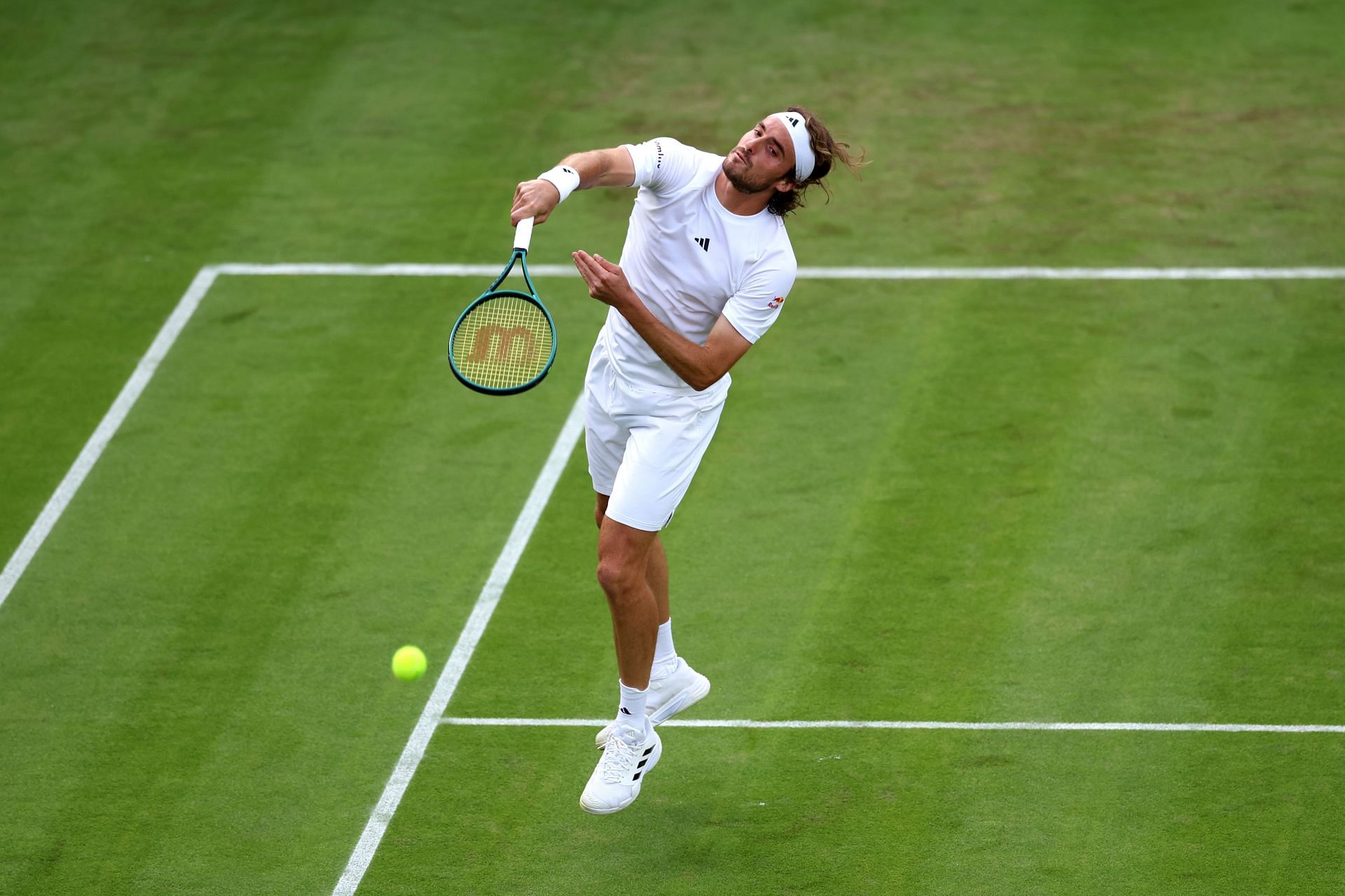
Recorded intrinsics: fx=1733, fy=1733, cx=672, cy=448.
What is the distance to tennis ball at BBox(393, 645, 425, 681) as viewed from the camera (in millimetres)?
7805

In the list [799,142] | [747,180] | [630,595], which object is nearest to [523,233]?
[747,180]

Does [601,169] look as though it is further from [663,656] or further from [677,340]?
[663,656]

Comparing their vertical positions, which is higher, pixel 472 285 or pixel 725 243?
pixel 725 243

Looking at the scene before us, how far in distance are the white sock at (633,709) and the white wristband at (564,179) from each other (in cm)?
200

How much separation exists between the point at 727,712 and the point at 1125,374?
13.2 feet

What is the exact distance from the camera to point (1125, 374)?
10.5 meters

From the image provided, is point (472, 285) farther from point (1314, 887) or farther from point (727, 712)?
point (1314, 887)

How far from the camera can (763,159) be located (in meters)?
6.80

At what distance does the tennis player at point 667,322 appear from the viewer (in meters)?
6.81

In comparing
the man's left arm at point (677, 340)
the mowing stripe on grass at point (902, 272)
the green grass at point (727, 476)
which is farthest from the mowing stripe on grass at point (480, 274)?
the man's left arm at point (677, 340)

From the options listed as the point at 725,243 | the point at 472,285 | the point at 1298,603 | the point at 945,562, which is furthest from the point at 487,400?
the point at 1298,603

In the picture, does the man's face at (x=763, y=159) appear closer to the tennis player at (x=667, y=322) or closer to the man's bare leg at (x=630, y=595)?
the tennis player at (x=667, y=322)

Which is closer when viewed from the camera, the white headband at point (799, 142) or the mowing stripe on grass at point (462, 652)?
the white headband at point (799, 142)

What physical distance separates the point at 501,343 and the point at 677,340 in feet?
3.38
